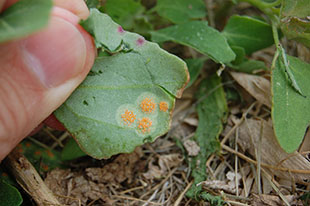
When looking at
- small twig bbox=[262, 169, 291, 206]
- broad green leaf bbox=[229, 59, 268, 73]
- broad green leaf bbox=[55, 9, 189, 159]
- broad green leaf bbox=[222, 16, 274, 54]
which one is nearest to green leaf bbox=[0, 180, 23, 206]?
broad green leaf bbox=[55, 9, 189, 159]

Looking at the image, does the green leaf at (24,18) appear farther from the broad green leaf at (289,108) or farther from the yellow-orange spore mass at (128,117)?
the broad green leaf at (289,108)

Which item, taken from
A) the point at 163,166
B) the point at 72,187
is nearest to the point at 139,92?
the point at 163,166

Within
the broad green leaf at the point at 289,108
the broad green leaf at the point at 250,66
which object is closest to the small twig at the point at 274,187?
the broad green leaf at the point at 289,108

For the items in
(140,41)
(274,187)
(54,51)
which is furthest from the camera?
(274,187)

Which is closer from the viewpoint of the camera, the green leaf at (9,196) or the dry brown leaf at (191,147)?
the green leaf at (9,196)

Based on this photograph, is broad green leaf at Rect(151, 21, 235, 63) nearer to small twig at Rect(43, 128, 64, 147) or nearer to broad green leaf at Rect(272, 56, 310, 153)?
broad green leaf at Rect(272, 56, 310, 153)

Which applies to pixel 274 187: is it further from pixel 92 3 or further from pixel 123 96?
pixel 92 3
